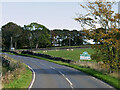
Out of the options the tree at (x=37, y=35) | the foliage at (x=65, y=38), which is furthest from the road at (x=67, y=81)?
the foliage at (x=65, y=38)

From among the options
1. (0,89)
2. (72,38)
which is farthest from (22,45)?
(0,89)

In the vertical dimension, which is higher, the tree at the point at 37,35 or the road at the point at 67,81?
the tree at the point at 37,35

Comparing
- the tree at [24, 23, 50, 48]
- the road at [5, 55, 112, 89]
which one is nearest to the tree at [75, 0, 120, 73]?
the road at [5, 55, 112, 89]

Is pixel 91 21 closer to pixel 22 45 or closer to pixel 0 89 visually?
pixel 0 89

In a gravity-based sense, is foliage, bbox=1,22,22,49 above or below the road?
above

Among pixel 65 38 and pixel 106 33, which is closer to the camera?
pixel 106 33

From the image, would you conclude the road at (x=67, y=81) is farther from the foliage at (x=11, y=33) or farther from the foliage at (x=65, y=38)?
the foliage at (x=65, y=38)

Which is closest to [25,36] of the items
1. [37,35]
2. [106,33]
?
[37,35]

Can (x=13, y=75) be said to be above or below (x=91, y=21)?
below

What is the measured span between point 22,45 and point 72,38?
35.6 metres

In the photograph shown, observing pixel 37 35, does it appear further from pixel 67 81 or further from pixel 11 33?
pixel 67 81

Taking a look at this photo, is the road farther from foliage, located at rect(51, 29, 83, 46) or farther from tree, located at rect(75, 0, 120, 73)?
foliage, located at rect(51, 29, 83, 46)

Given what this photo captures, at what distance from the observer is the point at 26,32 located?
98625 millimetres

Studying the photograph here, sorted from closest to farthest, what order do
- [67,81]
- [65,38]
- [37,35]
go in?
[67,81], [37,35], [65,38]
